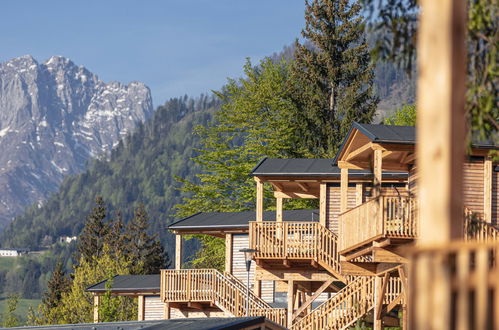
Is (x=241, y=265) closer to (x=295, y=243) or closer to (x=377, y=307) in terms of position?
(x=295, y=243)

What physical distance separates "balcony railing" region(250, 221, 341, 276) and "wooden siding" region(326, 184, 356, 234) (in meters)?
2.05

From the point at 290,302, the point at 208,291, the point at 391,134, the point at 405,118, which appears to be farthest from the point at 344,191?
the point at 405,118

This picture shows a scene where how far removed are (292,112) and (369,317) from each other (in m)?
27.3

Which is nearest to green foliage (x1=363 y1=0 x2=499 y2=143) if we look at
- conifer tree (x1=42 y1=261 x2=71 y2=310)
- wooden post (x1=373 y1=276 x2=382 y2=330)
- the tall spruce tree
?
wooden post (x1=373 y1=276 x2=382 y2=330)

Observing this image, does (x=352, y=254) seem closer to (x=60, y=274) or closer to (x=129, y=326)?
(x=129, y=326)

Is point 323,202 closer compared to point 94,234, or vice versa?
point 323,202

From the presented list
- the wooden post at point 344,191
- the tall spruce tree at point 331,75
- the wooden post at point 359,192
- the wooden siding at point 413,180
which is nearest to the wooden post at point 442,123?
the wooden siding at point 413,180

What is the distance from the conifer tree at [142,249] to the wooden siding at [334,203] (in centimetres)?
4876

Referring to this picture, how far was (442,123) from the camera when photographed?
29.8 feet

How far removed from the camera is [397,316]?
4144 cm

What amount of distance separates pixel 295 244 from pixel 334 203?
293 centimetres

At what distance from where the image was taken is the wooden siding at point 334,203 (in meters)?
39.5

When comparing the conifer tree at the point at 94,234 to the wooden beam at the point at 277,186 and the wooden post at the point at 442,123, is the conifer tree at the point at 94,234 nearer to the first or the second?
the wooden beam at the point at 277,186

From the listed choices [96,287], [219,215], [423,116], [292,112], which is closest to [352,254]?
[219,215]
